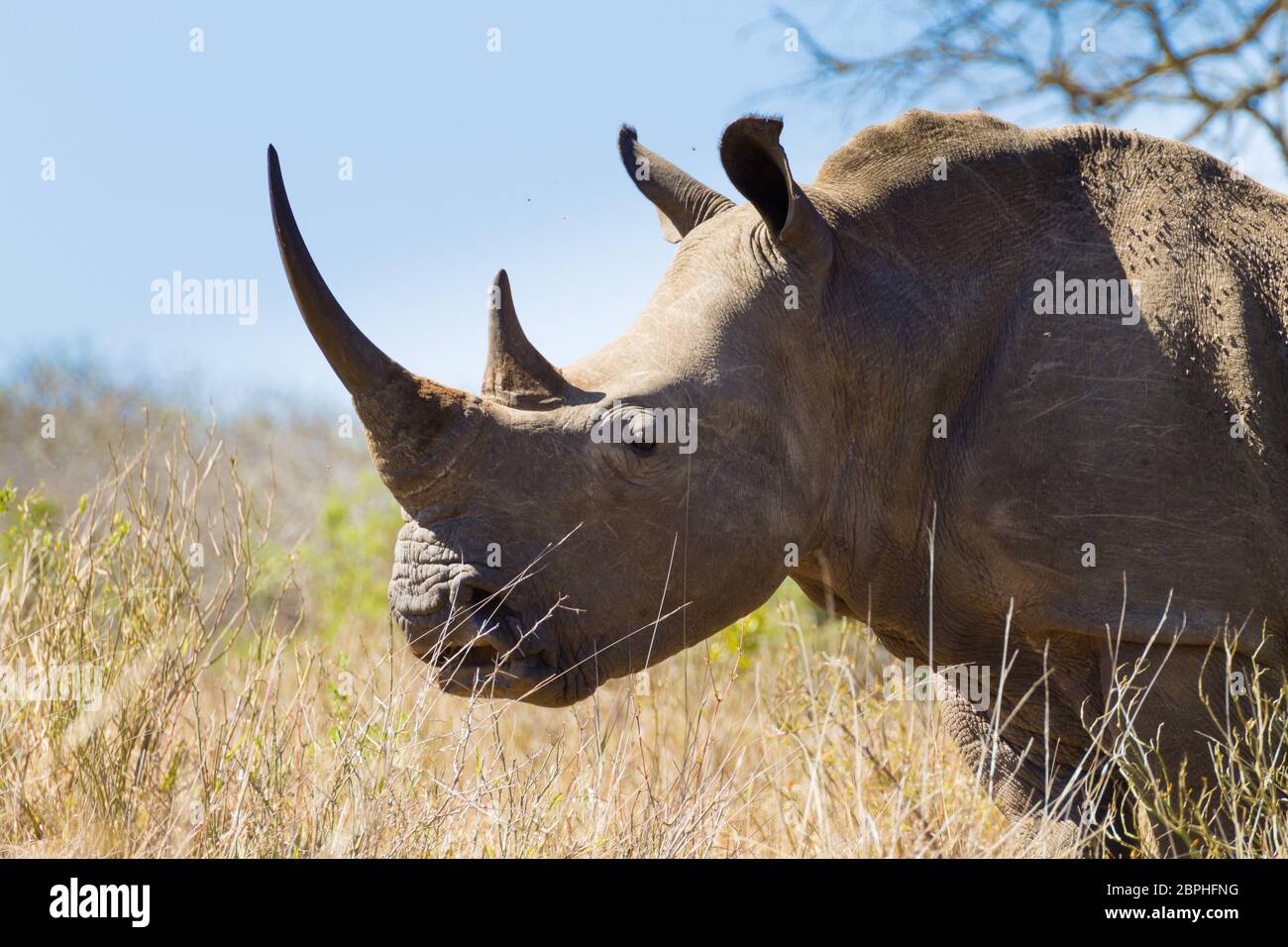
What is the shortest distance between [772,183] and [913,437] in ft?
3.05

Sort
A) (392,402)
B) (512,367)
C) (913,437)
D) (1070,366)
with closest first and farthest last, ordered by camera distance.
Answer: (392,402) → (512,367) → (1070,366) → (913,437)

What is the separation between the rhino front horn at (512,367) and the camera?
176 inches

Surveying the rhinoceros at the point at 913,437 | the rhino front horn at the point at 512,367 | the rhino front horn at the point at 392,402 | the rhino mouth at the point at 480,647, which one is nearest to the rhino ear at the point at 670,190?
the rhinoceros at the point at 913,437

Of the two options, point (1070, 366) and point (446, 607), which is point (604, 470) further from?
point (1070, 366)

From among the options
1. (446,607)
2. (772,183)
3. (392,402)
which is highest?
(772,183)

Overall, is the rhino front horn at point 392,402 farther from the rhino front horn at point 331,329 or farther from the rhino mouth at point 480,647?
the rhino mouth at point 480,647

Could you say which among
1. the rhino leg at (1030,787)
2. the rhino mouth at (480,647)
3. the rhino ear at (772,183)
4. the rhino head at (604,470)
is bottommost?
the rhino leg at (1030,787)

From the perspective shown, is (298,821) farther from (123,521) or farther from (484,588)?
(123,521)

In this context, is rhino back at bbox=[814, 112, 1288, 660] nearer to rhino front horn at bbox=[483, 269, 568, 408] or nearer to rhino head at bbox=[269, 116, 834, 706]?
rhino head at bbox=[269, 116, 834, 706]

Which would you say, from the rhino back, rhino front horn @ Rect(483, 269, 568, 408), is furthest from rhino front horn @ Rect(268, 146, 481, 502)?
the rhino back

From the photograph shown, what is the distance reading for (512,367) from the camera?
14.8 feet

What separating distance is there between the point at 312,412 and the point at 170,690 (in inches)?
981

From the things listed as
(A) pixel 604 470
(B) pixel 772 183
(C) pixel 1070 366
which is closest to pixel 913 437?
(C) pixel 1070 366

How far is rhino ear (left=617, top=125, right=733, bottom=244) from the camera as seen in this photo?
17.7ft
